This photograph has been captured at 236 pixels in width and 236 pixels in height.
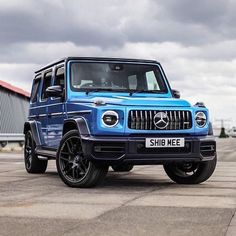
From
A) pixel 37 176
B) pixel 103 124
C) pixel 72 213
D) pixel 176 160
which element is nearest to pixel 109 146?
pixel 103 124

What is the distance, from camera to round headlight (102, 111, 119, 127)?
24.8 feet

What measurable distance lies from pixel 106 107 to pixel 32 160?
3.54m

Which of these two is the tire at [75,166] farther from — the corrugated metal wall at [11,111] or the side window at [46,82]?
the corrugated metal wall at [11,111]

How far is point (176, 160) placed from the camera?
779cm

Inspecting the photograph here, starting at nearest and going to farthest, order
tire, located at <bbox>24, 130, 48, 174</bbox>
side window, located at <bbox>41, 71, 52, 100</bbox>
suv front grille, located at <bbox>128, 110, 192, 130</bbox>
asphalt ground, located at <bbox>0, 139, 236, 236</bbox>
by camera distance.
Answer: asphalt ground, located at <bbox>0, 139, 236, 236</bbox> < suv front grille, located at <bbox>128, 110, 192, 130</bbox> < side window, located at <bbox>41, 71, 52, 100</bbox> < tire, located at <bbox>24, 130, 48, 174</bbox>

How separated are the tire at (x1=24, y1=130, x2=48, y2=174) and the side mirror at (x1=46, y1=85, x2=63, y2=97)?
71.4 inches

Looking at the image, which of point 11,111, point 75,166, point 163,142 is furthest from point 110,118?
point 11,111

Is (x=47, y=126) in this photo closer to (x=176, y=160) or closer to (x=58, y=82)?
(x=58, y=82)

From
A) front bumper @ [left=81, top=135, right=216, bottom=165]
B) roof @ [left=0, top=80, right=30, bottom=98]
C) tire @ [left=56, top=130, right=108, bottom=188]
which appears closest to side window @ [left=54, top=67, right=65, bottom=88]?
tire @ [left=56, top=130, right=108, bottom=188]

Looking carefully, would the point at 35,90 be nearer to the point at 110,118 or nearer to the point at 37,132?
the point at 37,132

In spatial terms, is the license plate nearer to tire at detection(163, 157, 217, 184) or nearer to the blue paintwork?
the blue paintwork

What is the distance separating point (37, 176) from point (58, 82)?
1.85m

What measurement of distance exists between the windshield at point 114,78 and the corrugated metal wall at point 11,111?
820 inches

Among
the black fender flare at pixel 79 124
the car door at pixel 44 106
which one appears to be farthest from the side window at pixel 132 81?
the car door at pixel 44 106
